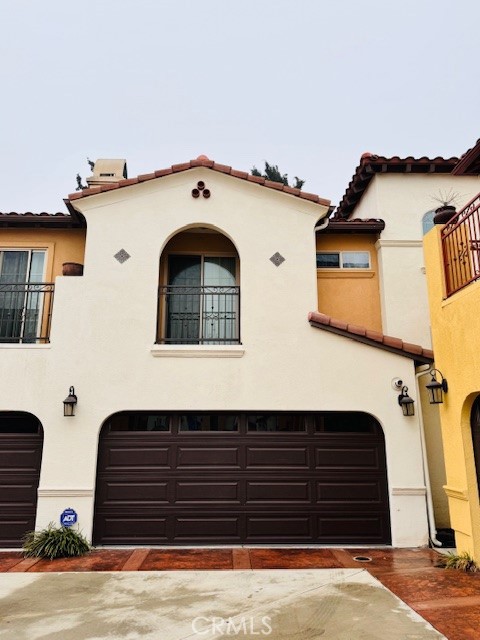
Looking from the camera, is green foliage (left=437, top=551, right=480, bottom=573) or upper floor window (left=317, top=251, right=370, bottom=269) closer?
green foliage (left=437, top=551, right=480, bottom=573)

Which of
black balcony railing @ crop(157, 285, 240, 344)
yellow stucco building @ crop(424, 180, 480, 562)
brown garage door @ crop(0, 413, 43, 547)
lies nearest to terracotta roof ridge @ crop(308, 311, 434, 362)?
yellow stucco building @ crop(424, 180, 480, 562)

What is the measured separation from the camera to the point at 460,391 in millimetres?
6992

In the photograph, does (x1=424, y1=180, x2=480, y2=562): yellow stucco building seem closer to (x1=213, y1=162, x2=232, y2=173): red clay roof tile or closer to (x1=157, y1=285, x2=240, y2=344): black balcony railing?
(x1=157, y1=285, x2=240, y2=344): black balcony railing

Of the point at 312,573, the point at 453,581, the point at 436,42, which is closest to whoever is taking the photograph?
the point at 453,581

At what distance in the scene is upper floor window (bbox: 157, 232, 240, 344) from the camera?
31.8 feet

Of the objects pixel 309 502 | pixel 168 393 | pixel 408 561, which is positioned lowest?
pixel 408 561

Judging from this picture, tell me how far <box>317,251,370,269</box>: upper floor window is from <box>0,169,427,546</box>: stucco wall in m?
1.58

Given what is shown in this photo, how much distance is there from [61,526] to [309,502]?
15.1 feet

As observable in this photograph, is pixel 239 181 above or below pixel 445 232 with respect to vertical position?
above

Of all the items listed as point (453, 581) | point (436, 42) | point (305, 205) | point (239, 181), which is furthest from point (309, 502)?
point (436, 42)

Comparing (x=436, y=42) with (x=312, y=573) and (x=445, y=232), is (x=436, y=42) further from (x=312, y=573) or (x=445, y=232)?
(x=312, y=573)

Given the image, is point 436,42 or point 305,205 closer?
point 305,205

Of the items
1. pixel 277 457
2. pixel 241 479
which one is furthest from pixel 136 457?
pixel 277 457

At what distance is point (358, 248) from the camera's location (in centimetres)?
1125
